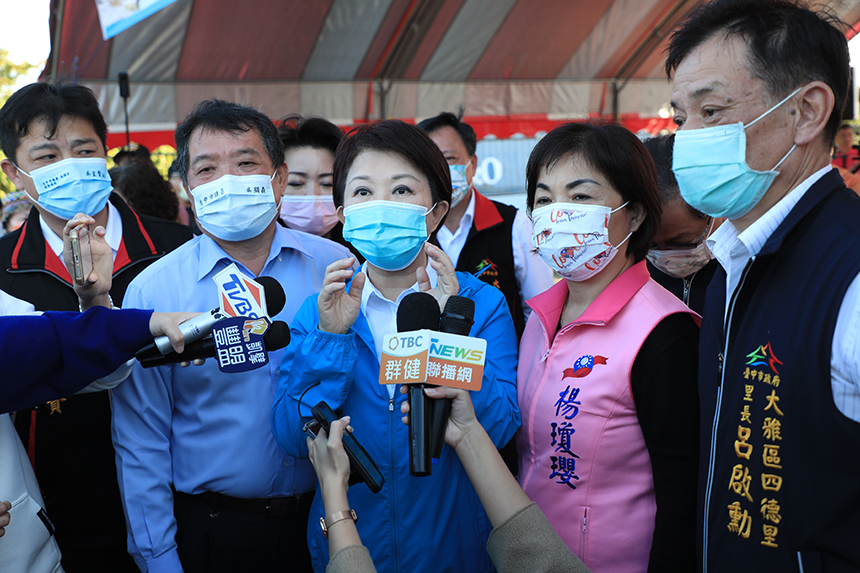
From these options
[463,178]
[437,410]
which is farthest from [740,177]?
[463,178]

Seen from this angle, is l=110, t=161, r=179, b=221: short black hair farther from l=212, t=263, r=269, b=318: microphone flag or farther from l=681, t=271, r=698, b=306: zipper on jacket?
l=681, t=271, r=698, b=306: zipper on jacket

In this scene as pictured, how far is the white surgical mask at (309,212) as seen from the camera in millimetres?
3586

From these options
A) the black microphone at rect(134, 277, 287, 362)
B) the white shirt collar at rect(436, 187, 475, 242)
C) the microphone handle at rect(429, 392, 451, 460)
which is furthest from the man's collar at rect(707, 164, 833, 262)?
the white shirt collar at rect(436, 187, 475, 242)

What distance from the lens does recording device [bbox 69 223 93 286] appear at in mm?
2147

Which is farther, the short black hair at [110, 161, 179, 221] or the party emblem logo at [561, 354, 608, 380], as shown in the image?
the short black hair at [110, 161, 179, 221]

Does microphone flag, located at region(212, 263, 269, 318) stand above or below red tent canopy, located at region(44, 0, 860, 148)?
below

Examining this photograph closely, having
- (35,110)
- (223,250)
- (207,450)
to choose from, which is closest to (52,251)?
(35,110)

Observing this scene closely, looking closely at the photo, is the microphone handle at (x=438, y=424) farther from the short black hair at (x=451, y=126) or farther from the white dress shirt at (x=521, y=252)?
the short black hair at (x=451, y=126)

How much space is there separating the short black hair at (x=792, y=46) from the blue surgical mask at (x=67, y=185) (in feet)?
8.47

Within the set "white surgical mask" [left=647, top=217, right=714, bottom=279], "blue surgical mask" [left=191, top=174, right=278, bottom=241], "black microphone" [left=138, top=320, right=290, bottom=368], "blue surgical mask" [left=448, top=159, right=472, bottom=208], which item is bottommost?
"black microphone" [left=138, top=320, right=290, bottom=368]

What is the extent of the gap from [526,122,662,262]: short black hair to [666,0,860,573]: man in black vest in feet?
0.86

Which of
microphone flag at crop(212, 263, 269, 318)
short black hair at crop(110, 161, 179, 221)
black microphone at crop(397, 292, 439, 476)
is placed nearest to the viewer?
black microphone at crop(397, 292, 439, 476)

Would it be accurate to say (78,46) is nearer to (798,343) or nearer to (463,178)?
(463,178)

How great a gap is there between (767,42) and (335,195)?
4.78 ft
